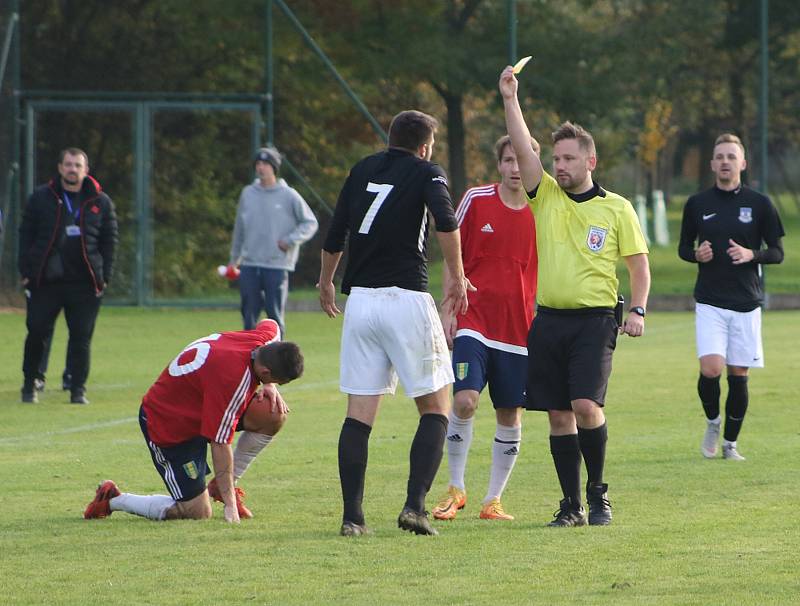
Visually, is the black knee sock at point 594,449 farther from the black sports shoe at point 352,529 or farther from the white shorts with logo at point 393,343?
the black sports shoe at point 352,529

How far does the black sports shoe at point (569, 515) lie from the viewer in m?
7.79

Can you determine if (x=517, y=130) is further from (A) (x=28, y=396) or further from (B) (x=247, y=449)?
(A) (x=28, y=396)

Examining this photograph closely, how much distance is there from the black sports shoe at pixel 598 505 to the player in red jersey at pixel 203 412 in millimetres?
1542

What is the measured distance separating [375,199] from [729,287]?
12.8 ft

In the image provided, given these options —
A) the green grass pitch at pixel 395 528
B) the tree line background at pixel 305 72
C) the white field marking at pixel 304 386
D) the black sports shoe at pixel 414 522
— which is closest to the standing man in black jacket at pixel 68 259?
the green grass pitch at pixel 395 528

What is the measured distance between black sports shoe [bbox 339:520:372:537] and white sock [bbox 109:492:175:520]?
104 centimetres

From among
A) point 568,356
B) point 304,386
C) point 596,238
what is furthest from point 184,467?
point 304,386

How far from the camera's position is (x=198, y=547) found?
23.8ft

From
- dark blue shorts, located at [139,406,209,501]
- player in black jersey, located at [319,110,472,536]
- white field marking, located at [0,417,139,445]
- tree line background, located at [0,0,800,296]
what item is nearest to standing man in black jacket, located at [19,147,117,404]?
white field marking, located at [0,417,139,445]

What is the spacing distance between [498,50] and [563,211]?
815 inches

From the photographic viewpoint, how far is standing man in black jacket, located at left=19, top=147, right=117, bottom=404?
44.5ft

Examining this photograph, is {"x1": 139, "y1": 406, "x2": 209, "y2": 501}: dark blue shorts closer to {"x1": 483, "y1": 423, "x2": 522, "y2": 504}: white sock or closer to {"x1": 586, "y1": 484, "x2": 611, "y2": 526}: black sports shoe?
{"x1": 483, "y1": 423, "x2": 522, "y2": 504}: white sock

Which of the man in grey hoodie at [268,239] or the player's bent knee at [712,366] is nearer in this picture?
the player's bent knee at [712,366]

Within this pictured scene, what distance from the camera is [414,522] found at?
746cm
